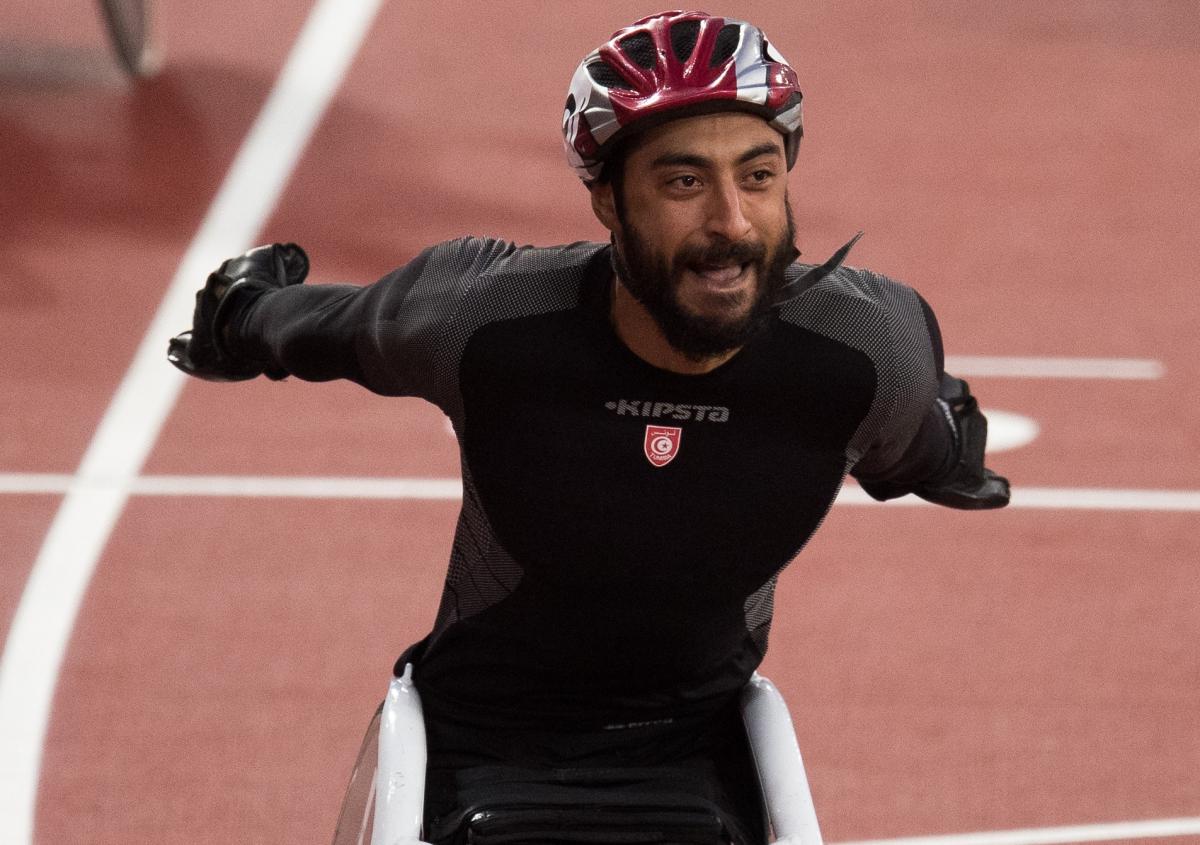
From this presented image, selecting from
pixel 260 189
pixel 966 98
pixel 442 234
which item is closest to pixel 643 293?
pixel 442 234

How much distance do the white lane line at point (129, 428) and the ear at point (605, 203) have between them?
2.62 meters

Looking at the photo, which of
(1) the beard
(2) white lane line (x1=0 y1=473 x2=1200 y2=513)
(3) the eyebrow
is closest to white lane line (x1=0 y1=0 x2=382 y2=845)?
(2) white lane line (x1=0 y1=473 x2=1200 y2=513)

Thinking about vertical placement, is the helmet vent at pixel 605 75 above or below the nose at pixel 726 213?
above

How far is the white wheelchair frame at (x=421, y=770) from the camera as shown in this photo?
275cm

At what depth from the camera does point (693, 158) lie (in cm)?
265

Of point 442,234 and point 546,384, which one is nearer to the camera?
point 546,384

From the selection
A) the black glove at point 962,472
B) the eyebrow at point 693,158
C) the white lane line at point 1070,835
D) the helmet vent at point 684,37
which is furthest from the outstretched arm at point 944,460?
the white lane line at point 1070,835

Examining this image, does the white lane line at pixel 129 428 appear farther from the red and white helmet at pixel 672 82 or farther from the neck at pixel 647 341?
the red and white helmet at pixel 672 82

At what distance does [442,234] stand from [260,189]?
1.10 m

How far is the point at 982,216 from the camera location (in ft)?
29.6

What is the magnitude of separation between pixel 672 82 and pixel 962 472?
947 millimetres

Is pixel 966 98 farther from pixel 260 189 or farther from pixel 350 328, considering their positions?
pixel 350 328

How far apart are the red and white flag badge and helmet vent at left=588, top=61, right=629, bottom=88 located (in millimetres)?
505

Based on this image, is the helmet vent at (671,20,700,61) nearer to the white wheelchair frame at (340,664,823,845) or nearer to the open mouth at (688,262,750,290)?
the open mouth at (688,262,750,290)
